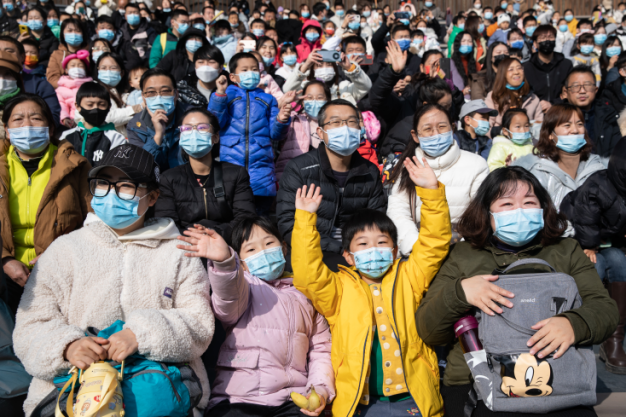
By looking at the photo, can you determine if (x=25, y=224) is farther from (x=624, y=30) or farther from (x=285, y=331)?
(x=624, y=30)

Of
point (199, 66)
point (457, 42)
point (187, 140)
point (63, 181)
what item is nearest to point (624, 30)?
point (457, 42)

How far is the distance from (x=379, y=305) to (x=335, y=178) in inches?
60.8

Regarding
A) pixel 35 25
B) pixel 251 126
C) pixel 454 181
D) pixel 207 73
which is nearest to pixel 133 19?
pixel 35 25

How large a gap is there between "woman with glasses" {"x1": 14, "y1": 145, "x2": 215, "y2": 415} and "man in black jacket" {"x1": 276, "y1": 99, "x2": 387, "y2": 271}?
1430 millimetres

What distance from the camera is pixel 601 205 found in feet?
13.8

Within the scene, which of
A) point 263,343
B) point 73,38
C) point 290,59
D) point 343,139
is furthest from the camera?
point 290,59

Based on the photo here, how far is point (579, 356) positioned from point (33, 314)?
282 centimetres

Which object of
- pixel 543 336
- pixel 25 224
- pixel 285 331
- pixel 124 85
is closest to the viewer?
pixel 543 336

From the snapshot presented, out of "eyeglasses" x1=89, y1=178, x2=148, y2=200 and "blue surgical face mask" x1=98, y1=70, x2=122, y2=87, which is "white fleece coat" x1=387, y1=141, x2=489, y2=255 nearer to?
"eyeglasses" x1=89, y1=178, x2=148, y2=200

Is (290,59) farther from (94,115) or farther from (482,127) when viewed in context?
(94,115)

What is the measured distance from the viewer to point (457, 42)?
10.7 meters

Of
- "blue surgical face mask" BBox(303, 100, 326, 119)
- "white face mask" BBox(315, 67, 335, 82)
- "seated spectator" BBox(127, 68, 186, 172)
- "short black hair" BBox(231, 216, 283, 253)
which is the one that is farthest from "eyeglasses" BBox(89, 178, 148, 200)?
"white face mask" BBox(315, 67, 335, 82)

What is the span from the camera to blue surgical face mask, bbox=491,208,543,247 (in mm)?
2941

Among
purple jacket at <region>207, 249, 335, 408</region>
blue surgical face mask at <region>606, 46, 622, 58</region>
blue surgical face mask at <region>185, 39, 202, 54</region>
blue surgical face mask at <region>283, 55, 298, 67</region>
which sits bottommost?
purple jacket at <region>207, 249, 335, 408</region>
